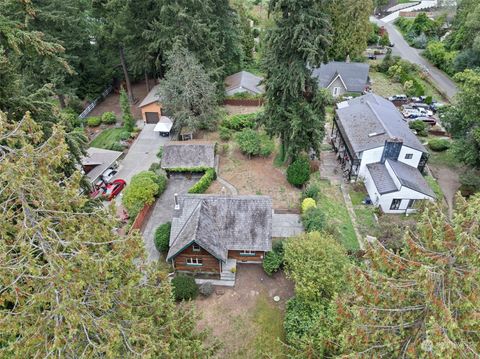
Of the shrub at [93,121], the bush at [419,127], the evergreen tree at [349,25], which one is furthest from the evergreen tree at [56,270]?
the evergreen tree at [349,25]

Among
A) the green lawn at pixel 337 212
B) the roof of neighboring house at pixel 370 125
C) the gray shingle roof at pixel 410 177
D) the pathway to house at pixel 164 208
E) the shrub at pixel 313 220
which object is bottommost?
the pathway to house at pixel 164 208

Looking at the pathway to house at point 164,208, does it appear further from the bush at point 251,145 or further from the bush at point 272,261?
the bush at point 272,261

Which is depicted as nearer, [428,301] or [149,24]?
[428,301]

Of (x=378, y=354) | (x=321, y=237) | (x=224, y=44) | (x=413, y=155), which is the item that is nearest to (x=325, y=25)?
(x=413, y=155)

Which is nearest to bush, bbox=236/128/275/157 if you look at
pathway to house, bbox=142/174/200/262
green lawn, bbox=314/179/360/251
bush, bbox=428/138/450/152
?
pathway to house, bbox=142/174/200/262

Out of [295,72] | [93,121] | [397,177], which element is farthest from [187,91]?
[397,177]

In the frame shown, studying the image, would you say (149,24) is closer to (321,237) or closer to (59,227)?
(321,237)
